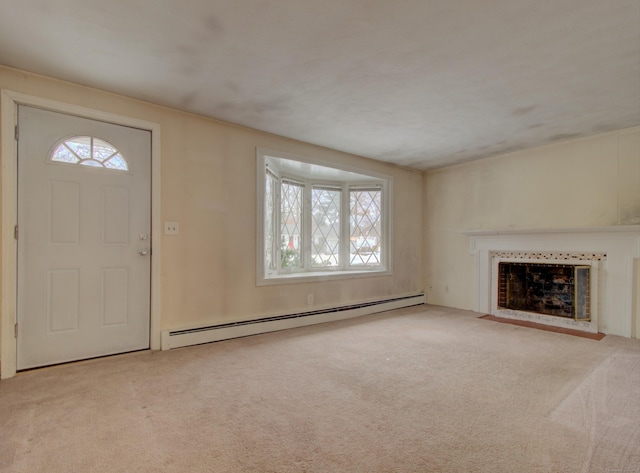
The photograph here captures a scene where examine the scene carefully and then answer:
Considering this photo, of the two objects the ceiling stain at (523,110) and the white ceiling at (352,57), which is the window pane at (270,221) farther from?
the ceiling stain at (523,110)

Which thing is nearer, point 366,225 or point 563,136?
point 563,136

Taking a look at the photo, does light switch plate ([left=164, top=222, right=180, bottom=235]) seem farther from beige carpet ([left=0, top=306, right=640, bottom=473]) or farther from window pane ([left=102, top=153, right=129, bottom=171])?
beige carpet ([left=0, top=306, right=640, bottom=473])

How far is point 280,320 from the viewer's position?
142 inches

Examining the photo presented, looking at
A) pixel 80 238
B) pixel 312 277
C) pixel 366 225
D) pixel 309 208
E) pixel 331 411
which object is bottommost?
pixel 331 411

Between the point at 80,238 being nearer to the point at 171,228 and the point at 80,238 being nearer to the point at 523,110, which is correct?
the point at 171,228

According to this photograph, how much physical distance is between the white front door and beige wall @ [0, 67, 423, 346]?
0.18 metres

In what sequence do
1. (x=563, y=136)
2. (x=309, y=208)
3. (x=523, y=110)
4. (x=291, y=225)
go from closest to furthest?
1. (x=523, y=110)
2. (x=563, y=136)
3. (x=291, y=225)
4. (x=309, y=208)

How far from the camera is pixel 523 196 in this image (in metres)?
4.16

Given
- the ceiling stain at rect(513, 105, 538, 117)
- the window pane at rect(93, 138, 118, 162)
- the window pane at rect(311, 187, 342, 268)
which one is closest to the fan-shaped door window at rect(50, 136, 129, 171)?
the window pane at rect(93, 138, 118, 162)

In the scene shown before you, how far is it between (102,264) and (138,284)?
1.05ft

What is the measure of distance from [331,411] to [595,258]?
140 inches

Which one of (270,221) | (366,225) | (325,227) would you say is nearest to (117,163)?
(270,221)

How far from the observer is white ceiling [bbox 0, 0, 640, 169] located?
1714mm

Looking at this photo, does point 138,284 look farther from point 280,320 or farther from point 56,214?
point 280,320
